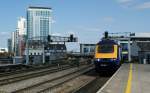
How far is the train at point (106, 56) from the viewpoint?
101ft

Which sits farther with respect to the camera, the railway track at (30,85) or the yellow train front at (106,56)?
the yellow train front at (106,56)

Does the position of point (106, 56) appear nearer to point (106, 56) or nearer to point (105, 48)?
point (106, 56)

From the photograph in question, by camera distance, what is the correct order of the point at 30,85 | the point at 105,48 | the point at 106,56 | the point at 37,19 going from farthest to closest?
the point at 37,19 → the point at 105,48 → the point at 106,56 → the point at 30,85

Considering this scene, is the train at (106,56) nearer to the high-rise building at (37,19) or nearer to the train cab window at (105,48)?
the train cab window at (105,48)

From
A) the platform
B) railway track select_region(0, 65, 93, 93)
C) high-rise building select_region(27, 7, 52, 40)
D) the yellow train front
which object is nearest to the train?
the yellow train front

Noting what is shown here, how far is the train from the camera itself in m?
30.9

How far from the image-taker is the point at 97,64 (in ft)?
103

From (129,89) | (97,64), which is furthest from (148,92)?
(97,64)

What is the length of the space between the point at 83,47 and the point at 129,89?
6202 inches

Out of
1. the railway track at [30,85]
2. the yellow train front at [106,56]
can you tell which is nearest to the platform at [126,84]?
the railway track at [30,85]

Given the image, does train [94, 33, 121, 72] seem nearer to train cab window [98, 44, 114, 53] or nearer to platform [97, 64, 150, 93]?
train cab window [98, 44, 114, 53]

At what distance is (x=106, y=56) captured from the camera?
3120cm

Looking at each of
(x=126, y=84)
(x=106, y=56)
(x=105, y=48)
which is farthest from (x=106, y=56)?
(x=126, y=84)

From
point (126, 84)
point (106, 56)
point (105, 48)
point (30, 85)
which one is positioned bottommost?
point (30, 85)
